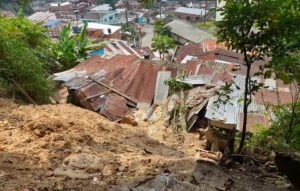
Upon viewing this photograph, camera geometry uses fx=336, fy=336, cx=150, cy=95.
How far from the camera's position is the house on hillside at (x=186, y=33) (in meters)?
27.4

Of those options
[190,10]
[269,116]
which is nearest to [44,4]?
[190,10]

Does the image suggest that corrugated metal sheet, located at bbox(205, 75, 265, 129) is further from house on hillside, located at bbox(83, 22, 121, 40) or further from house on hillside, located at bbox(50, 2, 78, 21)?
house on hillside, located at bbox(50, 2, 78, 21)

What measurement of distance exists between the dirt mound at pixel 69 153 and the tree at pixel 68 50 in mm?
5167

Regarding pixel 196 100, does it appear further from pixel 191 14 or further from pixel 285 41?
pixel 191 14

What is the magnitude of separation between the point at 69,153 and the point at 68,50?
24.7 ft

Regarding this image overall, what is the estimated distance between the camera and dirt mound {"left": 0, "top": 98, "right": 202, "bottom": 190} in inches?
137

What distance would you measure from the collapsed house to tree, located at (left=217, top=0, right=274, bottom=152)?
4.30m

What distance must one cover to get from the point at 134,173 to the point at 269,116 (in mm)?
3664

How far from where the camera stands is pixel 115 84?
845 centimetres

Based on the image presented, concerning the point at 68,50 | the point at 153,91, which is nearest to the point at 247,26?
the point at 153,91

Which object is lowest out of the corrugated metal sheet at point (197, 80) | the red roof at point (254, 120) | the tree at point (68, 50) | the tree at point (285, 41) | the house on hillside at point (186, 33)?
the house on hillside at point (186, 33)

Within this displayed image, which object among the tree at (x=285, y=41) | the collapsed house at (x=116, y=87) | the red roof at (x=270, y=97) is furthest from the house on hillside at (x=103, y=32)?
the tree at (x=285, y=41)

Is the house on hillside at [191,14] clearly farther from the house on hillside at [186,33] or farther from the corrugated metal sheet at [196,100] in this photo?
the corrugated metal sheet at [196,100]

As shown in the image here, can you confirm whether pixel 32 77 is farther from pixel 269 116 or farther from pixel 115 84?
pixel 269 116
